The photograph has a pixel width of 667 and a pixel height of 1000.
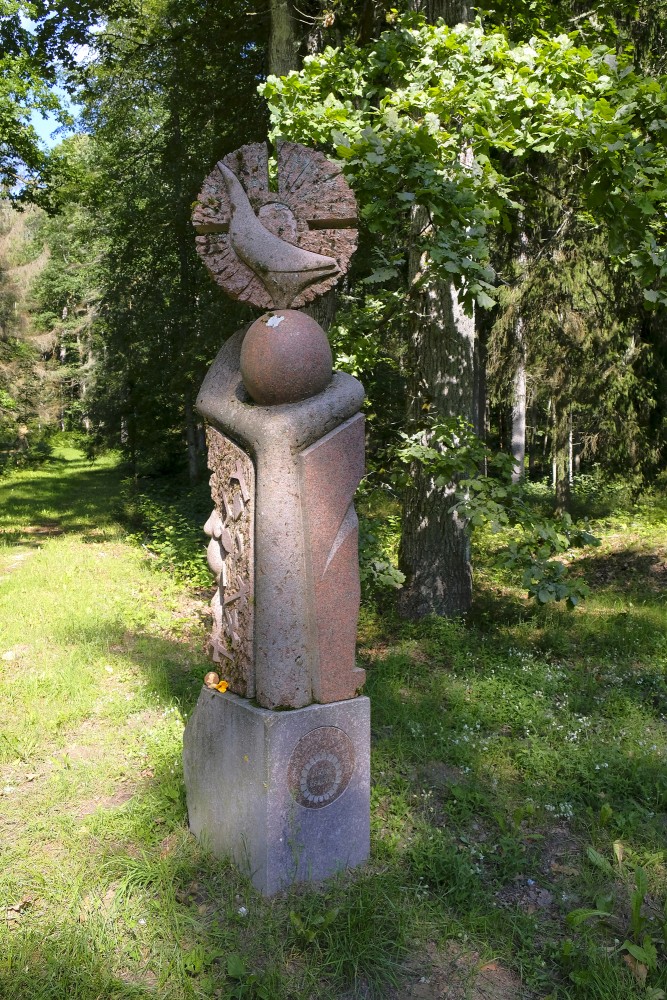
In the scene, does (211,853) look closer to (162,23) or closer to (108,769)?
(108,769)

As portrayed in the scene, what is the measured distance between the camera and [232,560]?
12.2ft

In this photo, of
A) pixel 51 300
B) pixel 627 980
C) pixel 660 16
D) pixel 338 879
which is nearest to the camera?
pixel 627 980

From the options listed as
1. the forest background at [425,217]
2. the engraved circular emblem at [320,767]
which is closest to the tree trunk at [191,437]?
the forest background at [425,217]

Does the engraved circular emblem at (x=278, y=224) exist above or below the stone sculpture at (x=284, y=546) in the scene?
above

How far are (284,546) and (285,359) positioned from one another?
84 cm

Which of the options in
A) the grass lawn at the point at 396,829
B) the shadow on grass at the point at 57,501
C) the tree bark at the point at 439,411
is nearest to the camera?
the grass lawn at the point at 396,829

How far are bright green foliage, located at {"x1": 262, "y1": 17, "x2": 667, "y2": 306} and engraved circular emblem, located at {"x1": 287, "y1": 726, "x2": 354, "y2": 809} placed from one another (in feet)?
8.16

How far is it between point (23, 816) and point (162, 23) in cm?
1395

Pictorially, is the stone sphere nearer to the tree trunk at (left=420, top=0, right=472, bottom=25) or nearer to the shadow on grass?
the tree trunk at (left=420, top=0, right=472, bottom=25)

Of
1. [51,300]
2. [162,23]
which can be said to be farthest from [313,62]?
[51,300]

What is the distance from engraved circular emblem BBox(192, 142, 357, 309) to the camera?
11.9 ft

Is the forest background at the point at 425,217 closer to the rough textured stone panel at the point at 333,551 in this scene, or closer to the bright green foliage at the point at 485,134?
the bright green foliage at the point at 485,134

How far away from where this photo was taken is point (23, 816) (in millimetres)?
4121

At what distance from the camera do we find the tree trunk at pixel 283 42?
7883 millimetres
